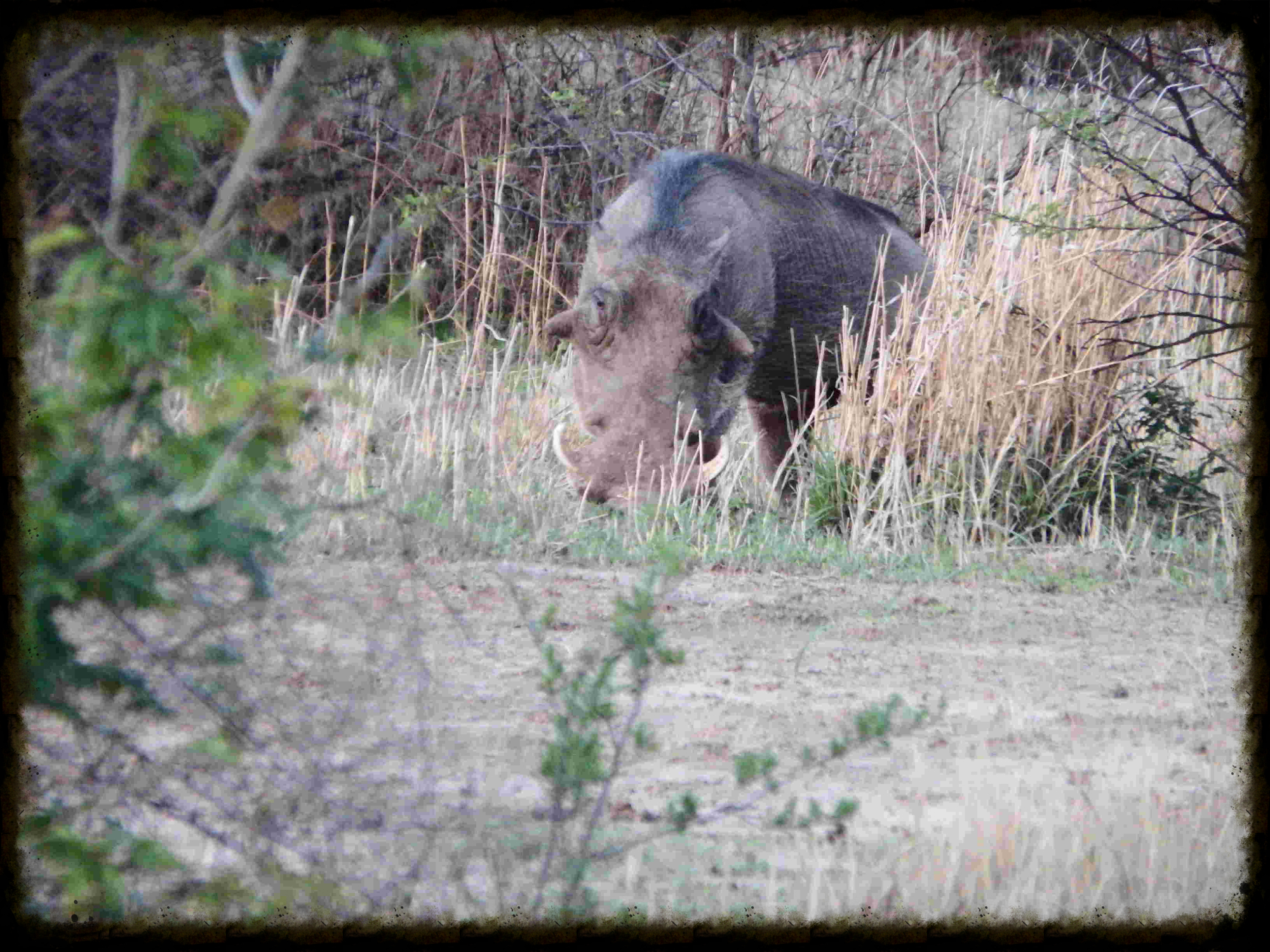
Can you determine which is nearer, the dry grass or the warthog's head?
the dry grass

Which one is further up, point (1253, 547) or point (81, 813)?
point (1253, 547)

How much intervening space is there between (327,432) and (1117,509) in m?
3.05

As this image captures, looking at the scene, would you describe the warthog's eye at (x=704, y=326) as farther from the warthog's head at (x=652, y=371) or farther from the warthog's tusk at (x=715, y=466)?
the warthog's tusk at (x=715, y=466)

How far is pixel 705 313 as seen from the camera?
6.58m

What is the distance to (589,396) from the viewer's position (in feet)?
21.7

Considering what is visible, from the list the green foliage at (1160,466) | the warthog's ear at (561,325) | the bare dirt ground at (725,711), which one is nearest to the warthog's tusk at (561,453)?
the warthog's ear at (561,325)

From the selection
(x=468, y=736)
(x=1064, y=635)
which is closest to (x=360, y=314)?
(x=468, y=736)

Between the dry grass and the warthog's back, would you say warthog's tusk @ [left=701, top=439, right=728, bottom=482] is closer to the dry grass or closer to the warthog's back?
the dry grass

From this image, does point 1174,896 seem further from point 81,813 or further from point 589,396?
point 589,396

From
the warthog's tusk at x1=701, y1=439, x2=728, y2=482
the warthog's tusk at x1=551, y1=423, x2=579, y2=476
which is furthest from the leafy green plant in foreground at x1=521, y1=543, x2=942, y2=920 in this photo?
the warthog's tusk at x1=551, y1=423, x2=579, y2=476

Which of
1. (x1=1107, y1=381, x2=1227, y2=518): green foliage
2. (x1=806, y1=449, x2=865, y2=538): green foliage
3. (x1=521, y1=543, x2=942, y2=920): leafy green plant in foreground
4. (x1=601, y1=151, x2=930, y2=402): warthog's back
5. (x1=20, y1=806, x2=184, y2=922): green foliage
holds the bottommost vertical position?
(x1=20, y1=806, x2=184, y2=922): green foliage

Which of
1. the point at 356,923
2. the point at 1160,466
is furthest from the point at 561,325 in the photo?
the point at 356,923

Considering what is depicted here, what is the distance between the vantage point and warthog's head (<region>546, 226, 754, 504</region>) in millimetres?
6438

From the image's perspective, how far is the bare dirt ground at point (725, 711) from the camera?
250 cm
